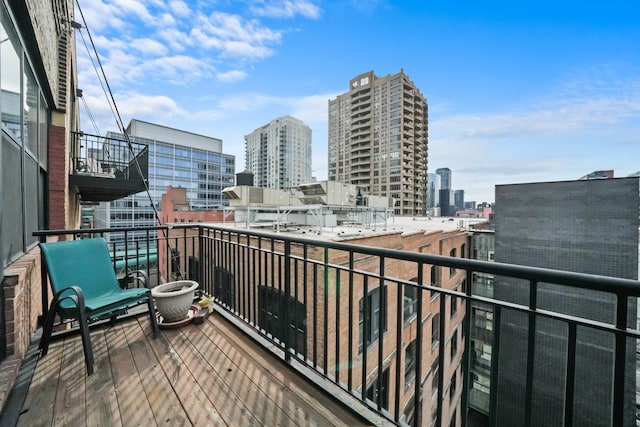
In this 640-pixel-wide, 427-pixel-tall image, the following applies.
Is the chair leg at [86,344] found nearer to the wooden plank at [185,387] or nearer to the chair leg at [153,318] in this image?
the wooden plank at [185,387]

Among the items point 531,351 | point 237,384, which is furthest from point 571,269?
point 237,384

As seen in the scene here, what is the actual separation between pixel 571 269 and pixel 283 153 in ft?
226

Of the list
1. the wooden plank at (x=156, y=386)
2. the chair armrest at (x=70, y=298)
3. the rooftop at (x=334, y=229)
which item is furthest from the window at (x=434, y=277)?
the chair armrest at (x=70, y=298)

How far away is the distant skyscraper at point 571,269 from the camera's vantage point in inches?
370

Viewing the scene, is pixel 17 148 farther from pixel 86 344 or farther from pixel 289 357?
pixel 289 357

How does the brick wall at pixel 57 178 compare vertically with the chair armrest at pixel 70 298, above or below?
above

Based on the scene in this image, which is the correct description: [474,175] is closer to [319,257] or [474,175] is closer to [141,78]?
[319,257]

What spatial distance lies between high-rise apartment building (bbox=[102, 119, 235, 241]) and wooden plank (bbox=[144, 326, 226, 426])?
41.5 metres

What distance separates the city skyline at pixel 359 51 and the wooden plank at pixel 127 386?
4.83 m

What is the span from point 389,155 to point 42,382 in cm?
4867

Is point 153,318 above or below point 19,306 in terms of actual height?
below

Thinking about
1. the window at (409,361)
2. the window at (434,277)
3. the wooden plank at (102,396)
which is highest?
the wooden plank at (102,396)

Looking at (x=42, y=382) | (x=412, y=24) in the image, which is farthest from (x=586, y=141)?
(x=42, y=382)

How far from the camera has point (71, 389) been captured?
1664mm
